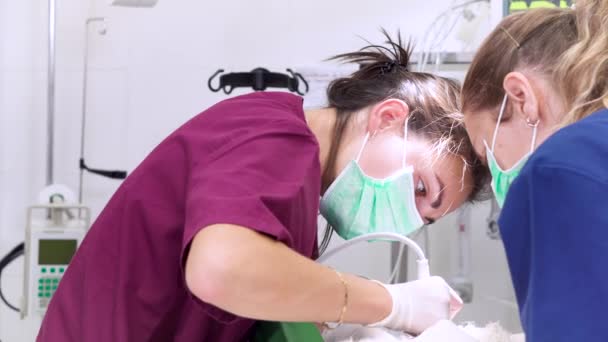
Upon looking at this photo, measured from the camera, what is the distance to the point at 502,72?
1.12m

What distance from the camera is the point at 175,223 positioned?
3.63ft

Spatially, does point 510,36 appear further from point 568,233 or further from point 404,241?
point 568,233

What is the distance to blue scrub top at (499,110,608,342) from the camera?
26.3 inches

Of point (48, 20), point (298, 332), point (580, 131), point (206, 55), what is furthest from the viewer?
point (206, 55)

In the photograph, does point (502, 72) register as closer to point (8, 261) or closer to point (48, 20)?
point (48, 20)

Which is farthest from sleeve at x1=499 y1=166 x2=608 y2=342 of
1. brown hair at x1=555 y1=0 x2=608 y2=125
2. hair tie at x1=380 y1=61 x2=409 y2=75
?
hair tie at x1=380 y1=61 x2=409 y2=75

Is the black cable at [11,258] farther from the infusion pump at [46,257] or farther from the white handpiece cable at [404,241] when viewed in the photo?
the white handpiece cable at [404,241]

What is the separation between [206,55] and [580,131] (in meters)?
2.37

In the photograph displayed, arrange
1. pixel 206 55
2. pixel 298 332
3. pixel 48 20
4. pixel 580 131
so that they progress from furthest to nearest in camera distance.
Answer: pixel 206 55 < pixel 48 20 < pixel 298 332 < pixel 580 131

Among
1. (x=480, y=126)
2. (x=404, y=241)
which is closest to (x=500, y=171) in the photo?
(x=480, y=126)

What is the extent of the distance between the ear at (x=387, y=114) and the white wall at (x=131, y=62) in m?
1.61

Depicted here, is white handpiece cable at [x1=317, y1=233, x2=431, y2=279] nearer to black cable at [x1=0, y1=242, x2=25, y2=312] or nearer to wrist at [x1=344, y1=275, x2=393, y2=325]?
wrist at [x1=344, y1=275, x2=393, y2=325]

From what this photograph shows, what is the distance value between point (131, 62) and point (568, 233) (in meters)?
2.46

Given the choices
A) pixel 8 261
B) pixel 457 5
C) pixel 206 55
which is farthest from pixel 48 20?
pixel 457 5
